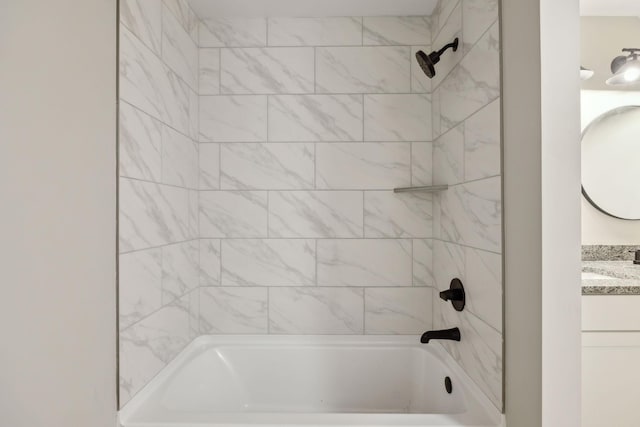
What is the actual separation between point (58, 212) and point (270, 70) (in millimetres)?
1364

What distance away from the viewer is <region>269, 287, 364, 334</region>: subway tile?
1957 millimetres

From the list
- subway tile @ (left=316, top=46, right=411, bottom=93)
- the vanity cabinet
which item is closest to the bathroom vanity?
the vanity cabinet

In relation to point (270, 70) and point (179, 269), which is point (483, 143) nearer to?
point (270, 70)

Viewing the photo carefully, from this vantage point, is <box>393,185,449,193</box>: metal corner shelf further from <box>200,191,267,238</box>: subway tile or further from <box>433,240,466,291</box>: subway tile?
<box>200,191,267,238</box>: subway tile

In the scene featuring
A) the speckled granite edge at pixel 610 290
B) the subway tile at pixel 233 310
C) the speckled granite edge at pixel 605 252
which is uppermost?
the speckled granite edge at pixel 605 252

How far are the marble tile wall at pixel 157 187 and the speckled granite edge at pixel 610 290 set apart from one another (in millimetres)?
1680

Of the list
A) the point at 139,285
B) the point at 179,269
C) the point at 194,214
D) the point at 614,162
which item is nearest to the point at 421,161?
the point at 614,162

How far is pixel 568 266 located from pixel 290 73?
1561mm

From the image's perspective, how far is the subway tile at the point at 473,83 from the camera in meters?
1.17

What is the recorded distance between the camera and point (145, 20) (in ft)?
4.51

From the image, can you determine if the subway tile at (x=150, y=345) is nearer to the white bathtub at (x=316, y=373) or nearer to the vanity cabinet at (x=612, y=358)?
the white bathtub at (x=316, y=373)

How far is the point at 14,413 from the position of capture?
2.42 feet

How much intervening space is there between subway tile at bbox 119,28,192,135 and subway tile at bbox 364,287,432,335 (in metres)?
1.28

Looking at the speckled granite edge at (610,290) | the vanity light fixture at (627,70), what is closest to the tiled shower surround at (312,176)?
the speckled granite edge at (610,290)
